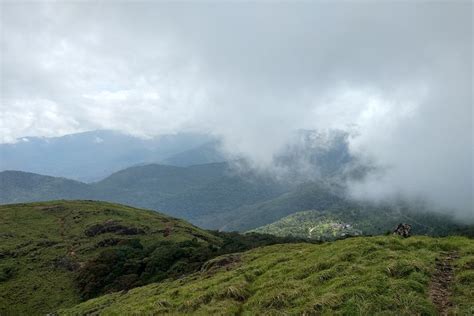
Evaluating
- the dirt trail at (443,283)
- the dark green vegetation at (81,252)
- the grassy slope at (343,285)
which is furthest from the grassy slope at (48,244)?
the dirt trail at (443,283)

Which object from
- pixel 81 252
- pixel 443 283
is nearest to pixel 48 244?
pixel 81 252

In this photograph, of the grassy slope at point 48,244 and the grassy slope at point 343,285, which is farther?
the grassy slope at point 48,244

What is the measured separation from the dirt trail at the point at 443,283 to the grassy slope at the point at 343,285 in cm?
32

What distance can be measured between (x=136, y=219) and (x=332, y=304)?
133821mm

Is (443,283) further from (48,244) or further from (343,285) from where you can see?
(48,244)

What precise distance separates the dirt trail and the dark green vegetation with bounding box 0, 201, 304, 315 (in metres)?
34.6

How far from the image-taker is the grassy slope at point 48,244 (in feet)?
254

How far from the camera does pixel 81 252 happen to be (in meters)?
104

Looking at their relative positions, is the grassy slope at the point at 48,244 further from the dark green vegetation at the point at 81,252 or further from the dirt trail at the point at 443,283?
the dirt trail at the point at 443,283

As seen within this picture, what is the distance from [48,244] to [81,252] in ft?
43.9

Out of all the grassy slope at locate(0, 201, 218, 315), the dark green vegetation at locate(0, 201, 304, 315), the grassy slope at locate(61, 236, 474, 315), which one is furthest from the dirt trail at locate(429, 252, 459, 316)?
the grassy slope at locate(0, 201, 218, 315)

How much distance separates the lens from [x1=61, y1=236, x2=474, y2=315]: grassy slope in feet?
57.3

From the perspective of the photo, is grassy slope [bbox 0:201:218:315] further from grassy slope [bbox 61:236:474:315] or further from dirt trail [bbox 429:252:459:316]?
dirt trail [bbox 429:252:459:316]

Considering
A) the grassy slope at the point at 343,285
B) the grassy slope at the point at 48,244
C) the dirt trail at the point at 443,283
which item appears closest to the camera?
the dirt trail at the point at 443,283
